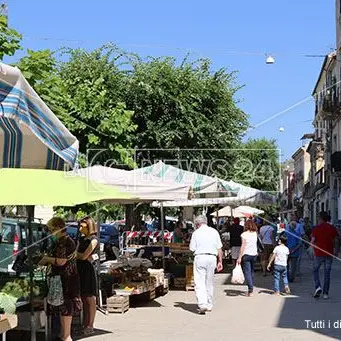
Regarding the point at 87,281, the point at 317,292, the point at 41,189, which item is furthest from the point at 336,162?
the point at 41,189

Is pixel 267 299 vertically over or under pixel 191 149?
under

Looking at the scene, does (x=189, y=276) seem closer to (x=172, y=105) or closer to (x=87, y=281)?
(x=87, y=281)

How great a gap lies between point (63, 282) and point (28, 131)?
138 inches

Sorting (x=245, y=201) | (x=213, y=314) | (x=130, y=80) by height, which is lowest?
(x=213, y=314)

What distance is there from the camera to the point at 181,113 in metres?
26.8

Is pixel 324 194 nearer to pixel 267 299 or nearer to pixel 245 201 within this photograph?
pixel 245 201

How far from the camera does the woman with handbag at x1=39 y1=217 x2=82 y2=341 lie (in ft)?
26.5

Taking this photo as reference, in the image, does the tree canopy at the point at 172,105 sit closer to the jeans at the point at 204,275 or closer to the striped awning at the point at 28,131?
the jeans at the point at 204,275

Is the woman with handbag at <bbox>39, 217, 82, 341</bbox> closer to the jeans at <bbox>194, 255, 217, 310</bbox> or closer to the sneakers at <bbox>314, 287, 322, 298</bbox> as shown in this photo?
the jeans at <bbox>194, 255, 217, 310</bbox>

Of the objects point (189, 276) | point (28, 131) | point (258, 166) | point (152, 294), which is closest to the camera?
point (28, 131)

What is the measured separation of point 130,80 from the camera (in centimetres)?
2716

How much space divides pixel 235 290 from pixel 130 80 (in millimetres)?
14641

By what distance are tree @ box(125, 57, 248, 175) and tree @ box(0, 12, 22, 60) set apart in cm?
1499

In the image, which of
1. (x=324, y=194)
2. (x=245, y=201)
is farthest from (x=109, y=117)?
(x=324, y=194)
